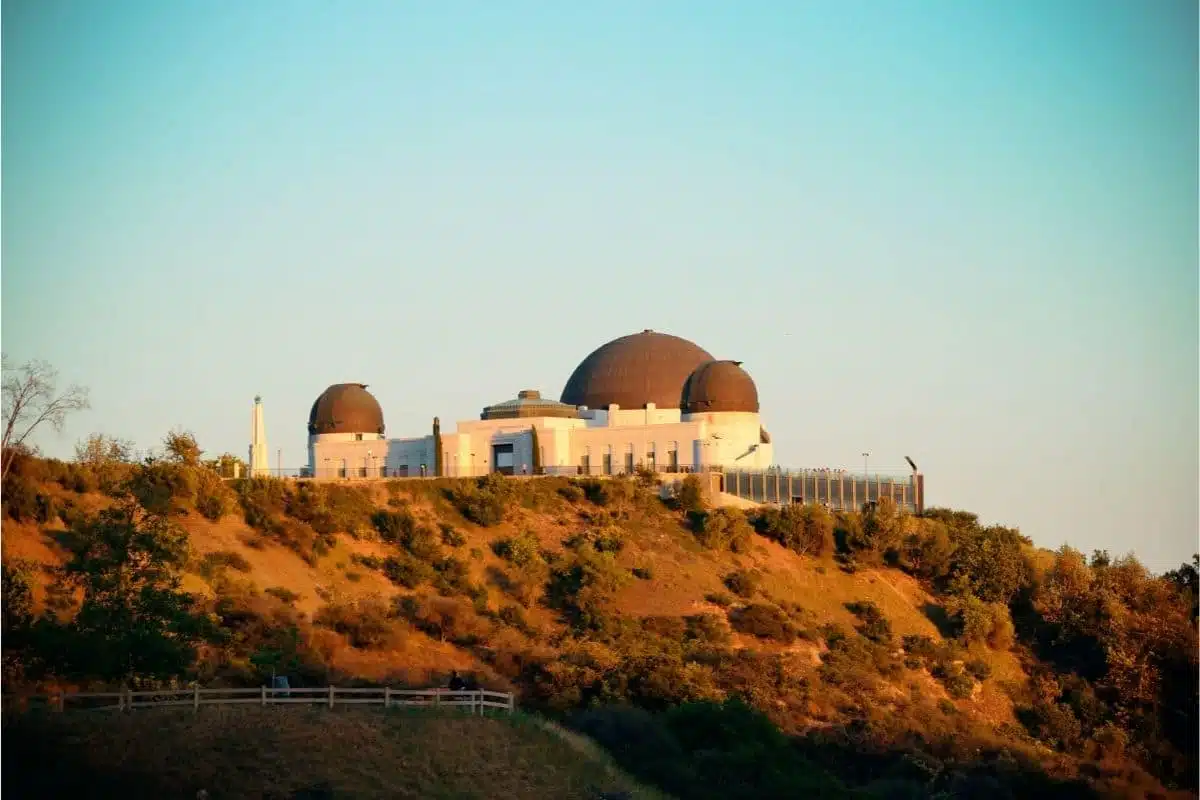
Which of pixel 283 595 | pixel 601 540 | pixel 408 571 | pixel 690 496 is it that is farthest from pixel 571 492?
pixel 283 595

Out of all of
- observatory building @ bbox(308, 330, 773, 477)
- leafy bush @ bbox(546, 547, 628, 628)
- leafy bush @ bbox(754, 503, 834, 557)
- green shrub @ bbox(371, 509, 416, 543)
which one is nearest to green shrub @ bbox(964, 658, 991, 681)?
leafy bush @ bbox(754, 503, 834, 557)

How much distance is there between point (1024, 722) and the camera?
65625 mm

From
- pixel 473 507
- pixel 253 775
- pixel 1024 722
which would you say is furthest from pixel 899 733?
pixel 253 775

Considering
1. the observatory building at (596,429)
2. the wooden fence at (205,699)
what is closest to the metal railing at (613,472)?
the observatory building at (596,429)

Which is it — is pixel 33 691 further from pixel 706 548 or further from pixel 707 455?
pixel 707 455

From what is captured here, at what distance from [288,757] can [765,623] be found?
109 ft

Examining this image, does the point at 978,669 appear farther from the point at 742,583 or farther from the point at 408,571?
the point at 408,571

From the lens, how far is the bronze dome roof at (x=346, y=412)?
8775 cm

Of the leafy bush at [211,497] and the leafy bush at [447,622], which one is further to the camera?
the leafy bush at [211,497]

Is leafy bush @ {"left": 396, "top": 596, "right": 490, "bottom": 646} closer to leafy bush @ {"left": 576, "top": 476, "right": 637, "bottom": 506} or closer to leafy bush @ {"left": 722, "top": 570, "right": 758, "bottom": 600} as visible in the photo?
leafy bush @ {"left": 722, "top": 570, "right": 758, "bottom": 600}

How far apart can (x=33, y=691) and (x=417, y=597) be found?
25026 mm

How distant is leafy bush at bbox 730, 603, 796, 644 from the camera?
219 ft

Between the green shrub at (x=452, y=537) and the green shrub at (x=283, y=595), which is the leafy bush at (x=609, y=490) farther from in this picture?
the green shrub at (x=283, y=595)

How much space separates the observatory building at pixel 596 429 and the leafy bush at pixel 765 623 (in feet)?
48.6
